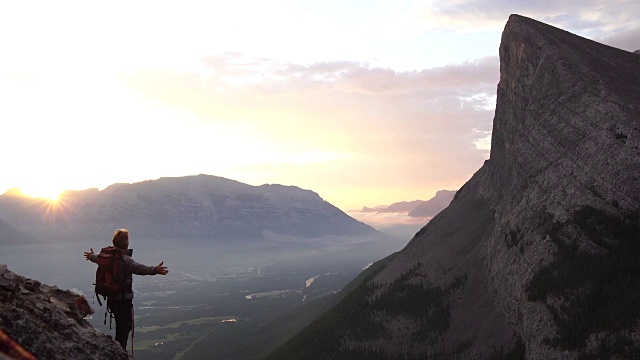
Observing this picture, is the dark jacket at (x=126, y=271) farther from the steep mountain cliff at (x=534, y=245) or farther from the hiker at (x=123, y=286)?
the steep mountain cliff at (x=534, y=245)

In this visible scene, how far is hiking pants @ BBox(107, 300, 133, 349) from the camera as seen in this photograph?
57.8 ft

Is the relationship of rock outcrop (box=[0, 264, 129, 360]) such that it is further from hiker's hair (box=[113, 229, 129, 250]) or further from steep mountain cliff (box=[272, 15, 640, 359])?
steep mountain cliff (box=[272, 15, 640, 359])

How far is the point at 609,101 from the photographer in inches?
4375

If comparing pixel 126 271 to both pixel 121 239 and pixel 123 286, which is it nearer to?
pixel 123 286

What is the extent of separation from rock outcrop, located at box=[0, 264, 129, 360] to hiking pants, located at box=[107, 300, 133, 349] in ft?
3.52

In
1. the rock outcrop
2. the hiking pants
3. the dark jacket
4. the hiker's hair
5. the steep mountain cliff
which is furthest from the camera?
the steep mountain cliff

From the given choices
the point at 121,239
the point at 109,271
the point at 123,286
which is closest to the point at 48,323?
the point at 109,271

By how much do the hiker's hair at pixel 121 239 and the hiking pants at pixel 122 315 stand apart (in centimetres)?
202

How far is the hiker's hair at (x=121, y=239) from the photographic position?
17.9 metres

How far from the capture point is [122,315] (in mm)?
17641

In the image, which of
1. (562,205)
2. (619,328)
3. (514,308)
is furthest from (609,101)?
(619,328)

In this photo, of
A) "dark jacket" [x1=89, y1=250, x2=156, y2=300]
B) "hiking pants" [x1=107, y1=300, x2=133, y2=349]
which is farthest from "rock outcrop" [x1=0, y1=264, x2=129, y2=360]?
"dark jacket" [x1=89, y1=250, x2=156, y2=300]

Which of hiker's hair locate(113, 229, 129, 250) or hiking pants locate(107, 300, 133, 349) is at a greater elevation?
hiker's hair locate(113, 229, 129, 250)

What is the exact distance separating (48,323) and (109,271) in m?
3.55
